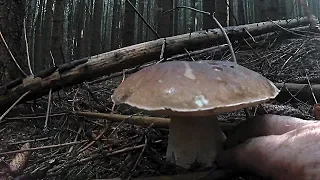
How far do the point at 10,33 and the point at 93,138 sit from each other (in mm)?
1712

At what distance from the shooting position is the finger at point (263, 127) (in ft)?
4.69

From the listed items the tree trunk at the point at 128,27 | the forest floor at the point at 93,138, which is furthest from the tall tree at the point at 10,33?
the tree trunk at the point at 128,27

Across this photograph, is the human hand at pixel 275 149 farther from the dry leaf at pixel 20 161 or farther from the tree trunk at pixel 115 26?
the tree trunk at pixel 115 26

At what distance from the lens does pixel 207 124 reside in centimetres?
151

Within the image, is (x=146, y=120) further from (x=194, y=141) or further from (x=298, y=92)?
(x=298, y=92)

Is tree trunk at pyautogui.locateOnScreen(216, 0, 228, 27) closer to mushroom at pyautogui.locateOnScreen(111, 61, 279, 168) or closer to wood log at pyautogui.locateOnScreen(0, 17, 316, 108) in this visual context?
wood log at pyautogui.locateOnScreen(0, 17, 316, 108)

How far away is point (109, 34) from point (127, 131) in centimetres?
941

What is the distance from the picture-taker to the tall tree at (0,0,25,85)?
9.54 ft

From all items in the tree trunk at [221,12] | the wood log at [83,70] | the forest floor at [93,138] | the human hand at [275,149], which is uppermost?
→ the tree trunk at [221,12]

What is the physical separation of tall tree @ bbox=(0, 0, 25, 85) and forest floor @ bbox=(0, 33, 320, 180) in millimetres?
308

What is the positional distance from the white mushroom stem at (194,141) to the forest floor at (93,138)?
0.21 ft

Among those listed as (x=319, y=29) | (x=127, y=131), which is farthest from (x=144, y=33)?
(x=127, y=131)

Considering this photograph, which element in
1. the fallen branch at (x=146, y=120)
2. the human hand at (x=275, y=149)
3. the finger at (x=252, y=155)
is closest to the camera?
the human hand at (x=275, y=149)

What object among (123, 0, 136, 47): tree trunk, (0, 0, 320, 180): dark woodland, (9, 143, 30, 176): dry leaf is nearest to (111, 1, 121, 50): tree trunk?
(123, 0, 136, 47): tree trunk
